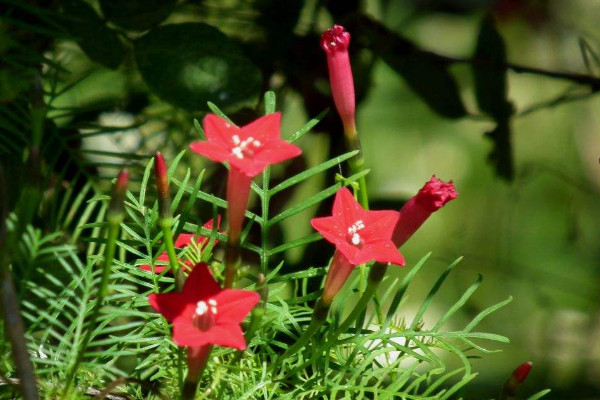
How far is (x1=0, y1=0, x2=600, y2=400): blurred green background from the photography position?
877mm

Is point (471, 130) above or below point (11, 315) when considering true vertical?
below

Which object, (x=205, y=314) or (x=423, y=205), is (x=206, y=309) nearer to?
(x=205, y=314)

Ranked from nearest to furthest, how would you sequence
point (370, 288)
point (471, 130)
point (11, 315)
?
point (11, 315)
point (370, 288)
point (471, 130)

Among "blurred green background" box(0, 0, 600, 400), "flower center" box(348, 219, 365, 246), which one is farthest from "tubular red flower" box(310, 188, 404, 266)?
"blurred green background" box(0, 0, 600, 400)

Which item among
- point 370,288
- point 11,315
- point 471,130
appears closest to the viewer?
point 11,315

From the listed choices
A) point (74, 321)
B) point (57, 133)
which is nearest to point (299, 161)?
point (57, 133)

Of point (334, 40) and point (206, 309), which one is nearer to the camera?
point (206, 309)

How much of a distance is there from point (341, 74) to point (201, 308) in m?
0.19

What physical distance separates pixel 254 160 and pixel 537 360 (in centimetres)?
81

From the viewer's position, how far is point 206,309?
36 centimetres

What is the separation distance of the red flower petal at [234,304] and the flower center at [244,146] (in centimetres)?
6

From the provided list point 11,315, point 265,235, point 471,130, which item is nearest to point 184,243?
point 265,235

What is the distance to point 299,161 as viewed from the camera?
0.92 m

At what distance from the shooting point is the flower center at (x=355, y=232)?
1.34 ft
